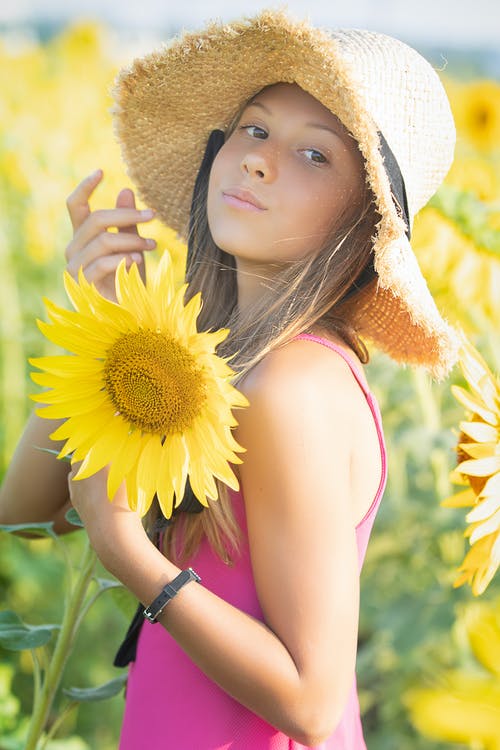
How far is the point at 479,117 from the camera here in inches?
164

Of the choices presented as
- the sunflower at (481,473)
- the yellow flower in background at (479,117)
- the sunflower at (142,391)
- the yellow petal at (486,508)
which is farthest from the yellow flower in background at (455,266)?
the yellow flower in background at (479,117)

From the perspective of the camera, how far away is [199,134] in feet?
4.57

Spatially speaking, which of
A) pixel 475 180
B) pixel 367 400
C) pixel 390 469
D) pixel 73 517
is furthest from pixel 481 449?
pixel 390 469

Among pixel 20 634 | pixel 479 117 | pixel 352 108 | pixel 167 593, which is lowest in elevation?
pixel 20 634

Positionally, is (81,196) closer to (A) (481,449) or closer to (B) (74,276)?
(B) (74,276)

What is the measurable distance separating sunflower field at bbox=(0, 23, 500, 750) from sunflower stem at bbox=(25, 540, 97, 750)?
0.06 feet

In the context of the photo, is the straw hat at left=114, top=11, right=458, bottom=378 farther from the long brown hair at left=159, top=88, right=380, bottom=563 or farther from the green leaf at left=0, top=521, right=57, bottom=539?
the green leaf at left=0, top=521, right=57, bottom=539

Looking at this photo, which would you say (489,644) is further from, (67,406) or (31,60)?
(31,60)

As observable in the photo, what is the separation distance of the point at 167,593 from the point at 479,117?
11.8ft

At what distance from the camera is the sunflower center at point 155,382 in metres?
0.90

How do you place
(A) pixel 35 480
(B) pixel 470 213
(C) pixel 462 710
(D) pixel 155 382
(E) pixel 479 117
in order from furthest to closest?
(E) pixel 479 117 < (B) pixel 470 213 < (A) pixel 35 480 < (D) pixel 155 382 < (C) pixel 462 710

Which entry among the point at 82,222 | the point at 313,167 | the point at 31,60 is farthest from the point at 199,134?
the point at 31,60

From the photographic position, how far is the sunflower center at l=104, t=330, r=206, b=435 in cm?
90

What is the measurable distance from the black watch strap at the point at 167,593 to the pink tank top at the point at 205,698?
0.12 meters
